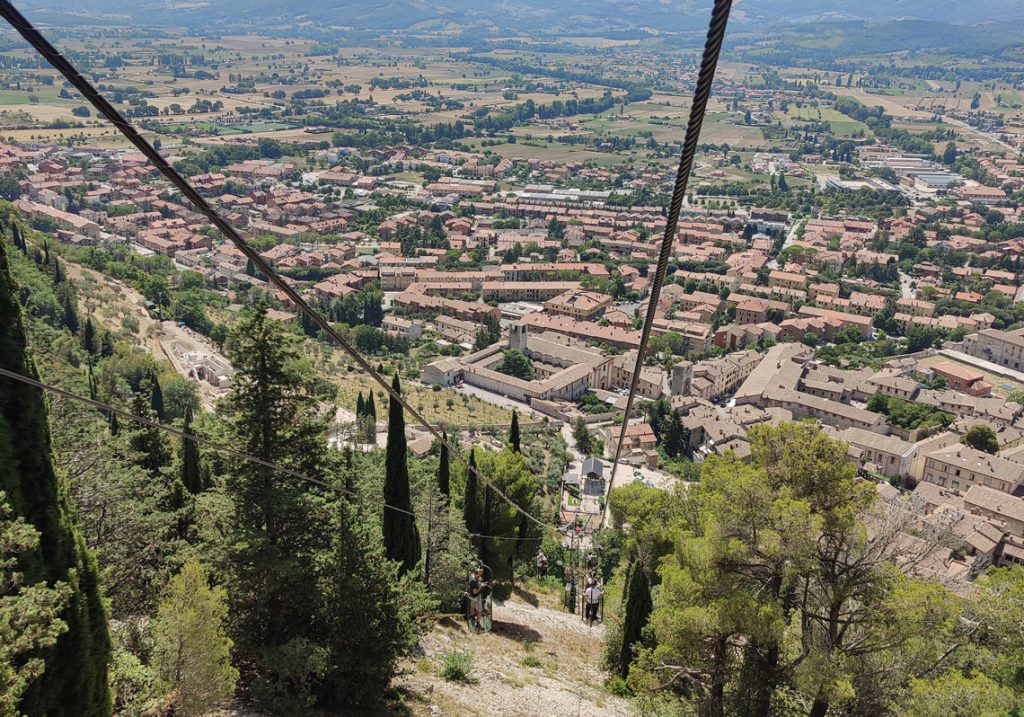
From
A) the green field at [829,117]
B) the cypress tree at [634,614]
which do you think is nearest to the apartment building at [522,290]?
the cypress tree at [634,614]

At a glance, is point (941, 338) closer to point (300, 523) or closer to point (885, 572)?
point (885, 572)

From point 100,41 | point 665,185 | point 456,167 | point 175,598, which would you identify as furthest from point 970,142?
point 175,598

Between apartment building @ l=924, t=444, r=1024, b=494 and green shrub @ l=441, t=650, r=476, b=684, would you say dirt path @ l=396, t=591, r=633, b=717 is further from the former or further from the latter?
apartment building @ l=924, t=444, r=1024, b=494

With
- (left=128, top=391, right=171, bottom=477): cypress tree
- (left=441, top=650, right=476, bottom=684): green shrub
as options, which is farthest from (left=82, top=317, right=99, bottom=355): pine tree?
(left=441, top=650, right=476, bottom=684): green shrub

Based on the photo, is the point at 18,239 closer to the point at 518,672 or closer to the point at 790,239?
the point at 518,672

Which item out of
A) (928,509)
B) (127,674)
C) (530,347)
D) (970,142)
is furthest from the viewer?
(970,142)

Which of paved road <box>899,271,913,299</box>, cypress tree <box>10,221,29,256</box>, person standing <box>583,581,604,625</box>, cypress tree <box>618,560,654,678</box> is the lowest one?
paved road <box>899,271,913,299</box>
